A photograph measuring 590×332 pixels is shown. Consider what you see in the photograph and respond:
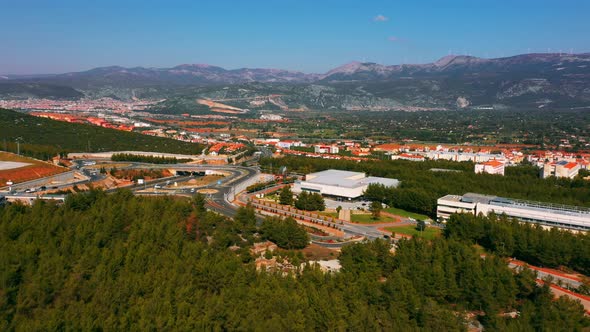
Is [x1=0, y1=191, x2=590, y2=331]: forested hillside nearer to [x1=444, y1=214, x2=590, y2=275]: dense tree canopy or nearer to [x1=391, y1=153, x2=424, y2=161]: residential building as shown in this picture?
[x1=444, y1=214, x2=590, y2=275]: dense tree canopy

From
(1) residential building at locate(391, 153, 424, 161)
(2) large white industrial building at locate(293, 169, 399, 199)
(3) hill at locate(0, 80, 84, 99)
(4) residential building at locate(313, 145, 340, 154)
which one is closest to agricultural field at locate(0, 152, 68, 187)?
(2) large white industrial building at locate(293, 169, 399, 199)

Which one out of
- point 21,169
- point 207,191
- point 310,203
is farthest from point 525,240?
point 21,169

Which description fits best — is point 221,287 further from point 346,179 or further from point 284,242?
point 346,179

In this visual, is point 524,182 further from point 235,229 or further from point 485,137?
point 485,137

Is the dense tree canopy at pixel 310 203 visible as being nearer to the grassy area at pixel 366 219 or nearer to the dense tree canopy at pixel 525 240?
the grassy area at pixel 366 219

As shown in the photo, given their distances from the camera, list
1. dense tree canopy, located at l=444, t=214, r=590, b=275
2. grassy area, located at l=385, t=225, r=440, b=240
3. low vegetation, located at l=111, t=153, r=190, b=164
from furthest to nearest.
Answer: low vegetation, located at l=111, t=153, r=190, b=164 < grassy area, located at l=385, t=225, r=440, b=240 < dense tree canopy, located at l=444, t=214, r=590, b=275

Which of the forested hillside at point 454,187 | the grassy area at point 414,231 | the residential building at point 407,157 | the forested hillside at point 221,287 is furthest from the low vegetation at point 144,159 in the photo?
the grassy area at point 414,231

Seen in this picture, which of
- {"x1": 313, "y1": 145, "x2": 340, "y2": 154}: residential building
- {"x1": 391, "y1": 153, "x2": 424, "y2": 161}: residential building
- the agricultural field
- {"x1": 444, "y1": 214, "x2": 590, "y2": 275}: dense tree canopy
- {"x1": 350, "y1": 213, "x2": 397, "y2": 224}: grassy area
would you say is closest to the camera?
{"x1": 444, "y1": 214, "x2": 590, "y2": 275}: dense tree canopy
